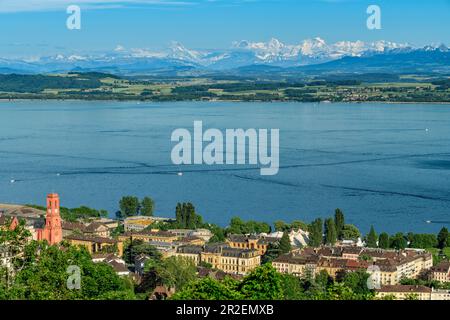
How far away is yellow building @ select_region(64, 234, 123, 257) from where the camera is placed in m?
9.74

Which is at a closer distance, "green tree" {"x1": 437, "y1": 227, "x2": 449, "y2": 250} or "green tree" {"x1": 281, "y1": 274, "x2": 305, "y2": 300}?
"green tree" {"x1": 281, "y1": 274, "x2": 305, "y2": 300}

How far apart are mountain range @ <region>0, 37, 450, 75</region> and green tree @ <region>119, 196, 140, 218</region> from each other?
58.5m

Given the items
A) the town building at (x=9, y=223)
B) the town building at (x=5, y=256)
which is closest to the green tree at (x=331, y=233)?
the town building at (x=9, y=223)

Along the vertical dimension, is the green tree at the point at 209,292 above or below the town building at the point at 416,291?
above

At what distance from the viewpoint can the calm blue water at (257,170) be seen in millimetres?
12484

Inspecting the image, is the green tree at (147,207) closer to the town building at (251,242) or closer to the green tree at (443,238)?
the town building at (251,242)

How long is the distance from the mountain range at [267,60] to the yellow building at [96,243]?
199 feet

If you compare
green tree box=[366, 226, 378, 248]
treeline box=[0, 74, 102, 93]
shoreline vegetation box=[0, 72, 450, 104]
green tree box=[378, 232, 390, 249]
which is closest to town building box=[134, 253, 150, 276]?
green tree box=[366, 226, 378, 248]

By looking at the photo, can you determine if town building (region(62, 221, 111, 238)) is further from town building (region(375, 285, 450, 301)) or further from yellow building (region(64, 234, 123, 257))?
town building (region(375, 285, 450, 301))

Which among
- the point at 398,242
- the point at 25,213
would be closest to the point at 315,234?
the point at 398,242

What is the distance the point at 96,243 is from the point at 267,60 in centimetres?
10262
